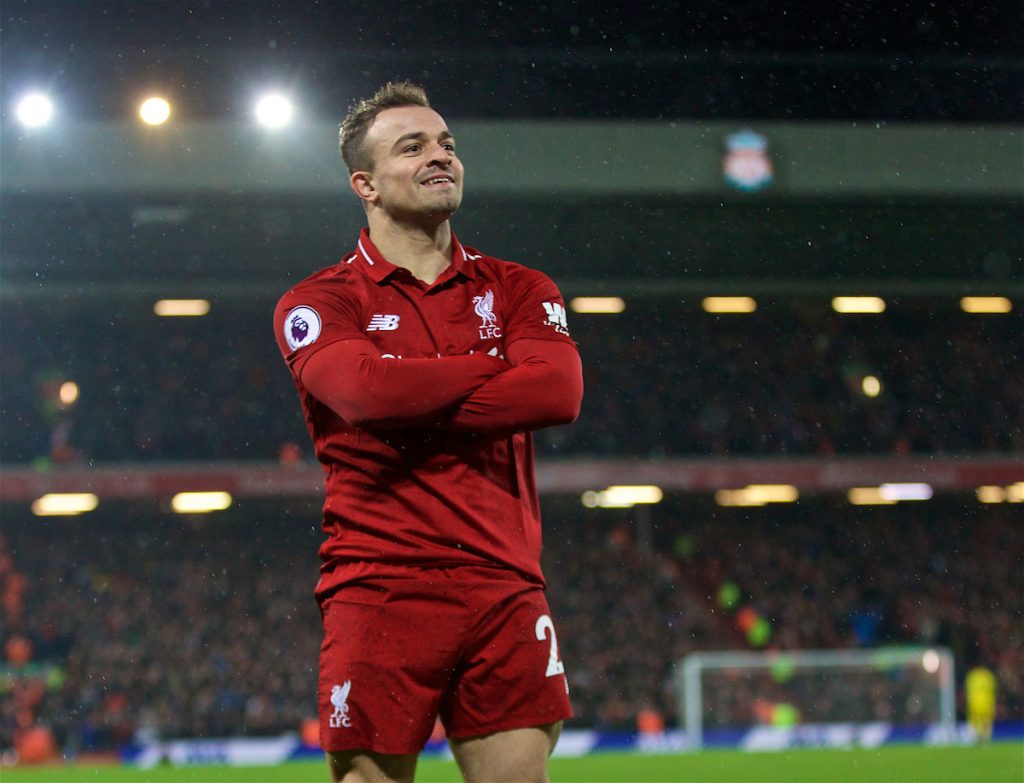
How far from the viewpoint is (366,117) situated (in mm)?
2445

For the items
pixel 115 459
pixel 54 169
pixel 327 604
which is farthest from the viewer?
pixel 115 459

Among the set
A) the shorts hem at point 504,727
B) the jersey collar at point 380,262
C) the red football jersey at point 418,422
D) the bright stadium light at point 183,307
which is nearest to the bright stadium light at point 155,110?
the bright stadium light at point 183,307

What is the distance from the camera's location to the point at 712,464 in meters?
→ 17.9

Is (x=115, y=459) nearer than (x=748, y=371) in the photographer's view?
Yes

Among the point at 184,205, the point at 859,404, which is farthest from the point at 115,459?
the point at 859,404

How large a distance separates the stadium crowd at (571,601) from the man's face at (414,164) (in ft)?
43.6

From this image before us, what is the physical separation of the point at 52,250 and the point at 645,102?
906 cm

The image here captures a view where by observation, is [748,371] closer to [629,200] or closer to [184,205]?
[629,200]

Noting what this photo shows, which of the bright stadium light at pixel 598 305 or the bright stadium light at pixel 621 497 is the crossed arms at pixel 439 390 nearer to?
the bright stadium light at pixel 598 305

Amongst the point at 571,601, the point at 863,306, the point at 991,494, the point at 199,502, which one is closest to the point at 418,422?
the point at 571,601

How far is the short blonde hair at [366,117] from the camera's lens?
243cm

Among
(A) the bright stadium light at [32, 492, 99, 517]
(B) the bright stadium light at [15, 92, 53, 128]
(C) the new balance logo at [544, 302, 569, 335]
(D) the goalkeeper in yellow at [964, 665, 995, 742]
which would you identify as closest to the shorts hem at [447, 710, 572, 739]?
(C) the new balance logo at [544, 302, 569, 335]

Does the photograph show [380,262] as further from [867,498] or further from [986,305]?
[986,305]

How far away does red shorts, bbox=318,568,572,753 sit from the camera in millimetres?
2098
